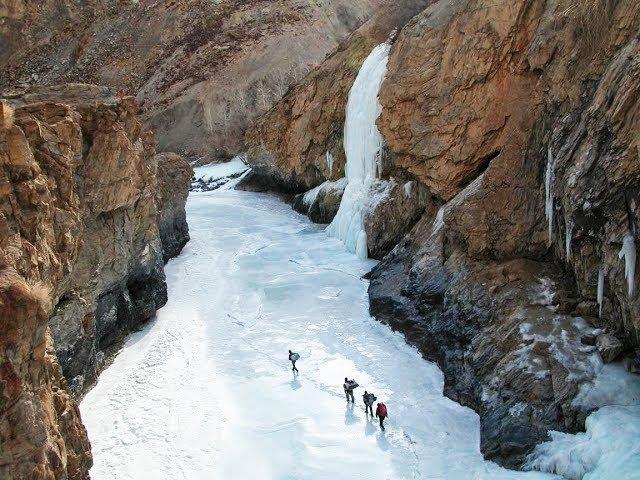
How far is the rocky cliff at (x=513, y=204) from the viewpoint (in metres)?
11.7

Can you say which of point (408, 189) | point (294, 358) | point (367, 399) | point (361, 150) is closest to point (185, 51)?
point (361, 150)

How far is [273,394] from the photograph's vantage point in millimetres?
14578

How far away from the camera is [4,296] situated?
7715 millimetres

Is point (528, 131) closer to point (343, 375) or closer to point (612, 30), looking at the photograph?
point (612, 30)

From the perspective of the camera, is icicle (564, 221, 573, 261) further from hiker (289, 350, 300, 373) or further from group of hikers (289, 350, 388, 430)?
hiker (289, 350, 300, 373)

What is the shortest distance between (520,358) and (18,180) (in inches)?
406

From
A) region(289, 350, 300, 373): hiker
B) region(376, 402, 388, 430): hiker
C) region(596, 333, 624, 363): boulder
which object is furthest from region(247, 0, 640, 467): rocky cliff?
region(289, 350, 300, 373): hiker

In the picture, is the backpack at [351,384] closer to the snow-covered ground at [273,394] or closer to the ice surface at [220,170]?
the snow-covered ground at [273,394]

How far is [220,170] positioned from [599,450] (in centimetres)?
3634

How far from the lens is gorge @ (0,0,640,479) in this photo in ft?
35.4

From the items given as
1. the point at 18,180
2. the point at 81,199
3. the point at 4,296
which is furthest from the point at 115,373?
the point at 4,296

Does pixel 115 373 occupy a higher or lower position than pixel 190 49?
lower

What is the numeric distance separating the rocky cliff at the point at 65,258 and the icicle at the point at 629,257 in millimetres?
9699

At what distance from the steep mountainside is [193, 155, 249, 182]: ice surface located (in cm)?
103
